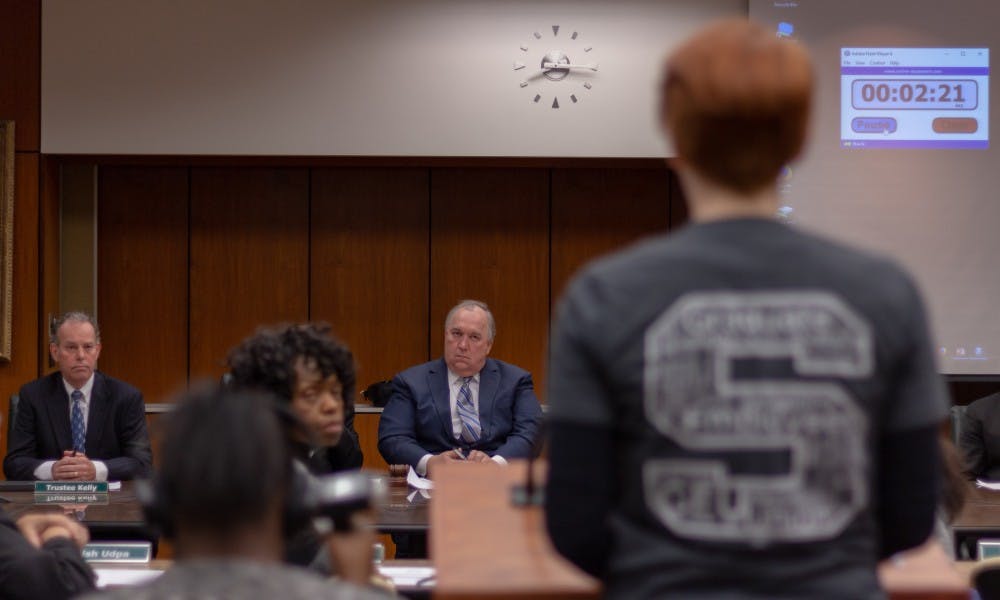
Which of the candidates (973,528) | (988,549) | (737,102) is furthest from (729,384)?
(973,528)

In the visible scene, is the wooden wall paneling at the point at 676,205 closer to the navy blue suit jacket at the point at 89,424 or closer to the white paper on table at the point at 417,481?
the white paper on table at the point at 417,481

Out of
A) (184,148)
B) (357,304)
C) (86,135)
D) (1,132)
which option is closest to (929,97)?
(357,304)

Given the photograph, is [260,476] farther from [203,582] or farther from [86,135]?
[86,135]

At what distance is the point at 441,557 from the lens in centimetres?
152

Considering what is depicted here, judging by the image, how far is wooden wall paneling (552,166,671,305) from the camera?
7.71m

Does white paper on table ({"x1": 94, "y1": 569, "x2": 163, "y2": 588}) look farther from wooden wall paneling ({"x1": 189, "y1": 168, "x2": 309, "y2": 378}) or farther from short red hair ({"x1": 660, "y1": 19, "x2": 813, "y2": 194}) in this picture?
wooden wall paneling ({"x1": 189, "y1": 168, "x2": 309, "y2": 378})

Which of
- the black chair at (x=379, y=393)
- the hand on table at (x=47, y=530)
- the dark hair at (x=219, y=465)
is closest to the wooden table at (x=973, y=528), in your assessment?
the hand on table at (x=47, y=530)

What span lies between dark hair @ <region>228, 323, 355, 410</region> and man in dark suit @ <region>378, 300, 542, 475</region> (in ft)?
7.39

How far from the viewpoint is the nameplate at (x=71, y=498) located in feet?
13.9

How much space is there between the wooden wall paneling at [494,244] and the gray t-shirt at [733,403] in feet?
20.8

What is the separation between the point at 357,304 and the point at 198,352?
1.04m

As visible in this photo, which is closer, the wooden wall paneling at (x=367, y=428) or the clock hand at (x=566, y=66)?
the clock hand at (x=566, y=66)

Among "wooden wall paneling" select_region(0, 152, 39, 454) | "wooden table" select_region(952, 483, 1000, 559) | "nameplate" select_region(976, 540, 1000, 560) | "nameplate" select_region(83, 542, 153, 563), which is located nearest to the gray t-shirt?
"nameplate" select_region(83, 542, 153, 563)

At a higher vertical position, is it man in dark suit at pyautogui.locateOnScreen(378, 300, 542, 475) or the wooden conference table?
man in dark suit at pyautogui.locateOnScreen(378, 300, 542, 475)
